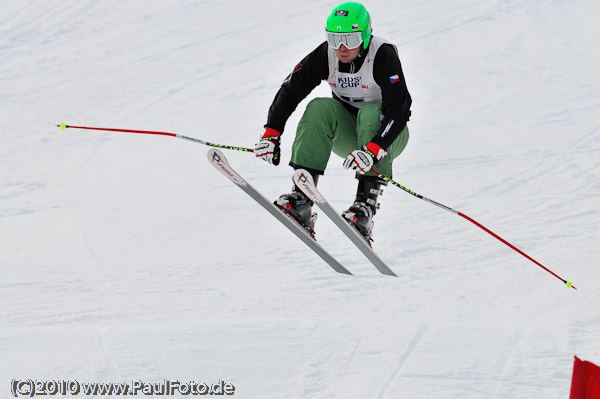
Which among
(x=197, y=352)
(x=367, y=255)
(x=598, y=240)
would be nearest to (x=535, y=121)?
(x=598, y=240)

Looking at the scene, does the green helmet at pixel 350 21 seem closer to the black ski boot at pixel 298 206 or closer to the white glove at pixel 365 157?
the white glove at pixel 365 157

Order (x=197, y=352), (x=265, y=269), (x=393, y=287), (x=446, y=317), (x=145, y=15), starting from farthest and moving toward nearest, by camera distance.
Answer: (x=145, y=15) < (x=265, y=269) < (x=393, y=287) < (x=446, y=317) < (x=197, y=352)

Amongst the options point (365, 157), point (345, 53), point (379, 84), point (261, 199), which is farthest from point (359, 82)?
point (261, 199)

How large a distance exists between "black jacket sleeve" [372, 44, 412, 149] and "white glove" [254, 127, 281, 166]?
2.09 ft

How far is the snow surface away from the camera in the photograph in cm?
359

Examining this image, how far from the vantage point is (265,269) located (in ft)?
15.8

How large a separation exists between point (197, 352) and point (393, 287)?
1.35 m

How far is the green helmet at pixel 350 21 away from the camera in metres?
4.33

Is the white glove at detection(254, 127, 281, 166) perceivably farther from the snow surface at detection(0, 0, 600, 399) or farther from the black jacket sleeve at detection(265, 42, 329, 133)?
the snow surface at detection(0, 0, 600, 399)

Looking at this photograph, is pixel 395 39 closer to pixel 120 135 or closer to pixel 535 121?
pixel 535 121

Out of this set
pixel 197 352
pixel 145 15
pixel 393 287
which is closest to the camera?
pixel 197 352

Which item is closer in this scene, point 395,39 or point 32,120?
point 32,120

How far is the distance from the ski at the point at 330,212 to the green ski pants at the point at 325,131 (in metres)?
0.19

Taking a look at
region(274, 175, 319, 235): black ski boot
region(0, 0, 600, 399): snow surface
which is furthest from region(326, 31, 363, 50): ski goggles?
region(0, 0, 600, 399): snow surface
